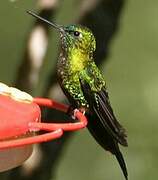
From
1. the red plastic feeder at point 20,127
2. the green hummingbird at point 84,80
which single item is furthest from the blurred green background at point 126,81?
the red plastic feeder at point 20,127

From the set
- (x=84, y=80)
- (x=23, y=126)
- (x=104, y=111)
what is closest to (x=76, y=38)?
(x=84, y=80)

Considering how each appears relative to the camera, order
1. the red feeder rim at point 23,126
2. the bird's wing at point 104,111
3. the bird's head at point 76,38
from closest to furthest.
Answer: the red feeder rim at point 23,126 < the bird's wing at point 104,111 < the bird's head at point 76,38

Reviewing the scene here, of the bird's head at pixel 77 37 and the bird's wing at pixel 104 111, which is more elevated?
the bird's head at pixel 77 37

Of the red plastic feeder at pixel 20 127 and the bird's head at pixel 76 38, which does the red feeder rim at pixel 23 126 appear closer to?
the red plastic feeder at pixel 20 127

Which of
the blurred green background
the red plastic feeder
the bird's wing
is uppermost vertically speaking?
the red plastic feeder

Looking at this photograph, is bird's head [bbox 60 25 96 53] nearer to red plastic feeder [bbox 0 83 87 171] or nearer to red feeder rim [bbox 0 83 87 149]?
red plastic feeder [bbox 0 83 87 171]

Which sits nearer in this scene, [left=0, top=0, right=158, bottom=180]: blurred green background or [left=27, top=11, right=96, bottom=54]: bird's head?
[left=27, top=11, right=96, bottom=54]: bird's head

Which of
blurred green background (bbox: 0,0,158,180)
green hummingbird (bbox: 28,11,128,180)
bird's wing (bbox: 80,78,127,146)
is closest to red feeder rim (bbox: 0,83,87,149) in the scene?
bird's wing (bbox: 80,78,127,146)
